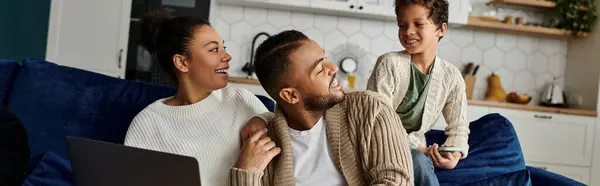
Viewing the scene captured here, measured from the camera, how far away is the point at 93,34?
452cm

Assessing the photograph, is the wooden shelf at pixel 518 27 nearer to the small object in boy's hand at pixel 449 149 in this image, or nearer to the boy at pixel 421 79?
the boy at pixel 421 79

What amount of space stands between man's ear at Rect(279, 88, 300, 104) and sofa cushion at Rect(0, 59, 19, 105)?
3.44 feet

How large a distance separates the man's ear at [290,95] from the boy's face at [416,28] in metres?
0.65

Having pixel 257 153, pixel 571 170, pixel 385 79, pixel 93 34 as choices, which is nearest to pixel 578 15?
pixel 571 170

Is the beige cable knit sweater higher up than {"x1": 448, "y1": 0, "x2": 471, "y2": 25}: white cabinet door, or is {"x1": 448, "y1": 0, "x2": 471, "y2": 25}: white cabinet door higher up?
{"x1": 448, "y1": 0, "x2": 471, "y2": 25}: white cabinet door

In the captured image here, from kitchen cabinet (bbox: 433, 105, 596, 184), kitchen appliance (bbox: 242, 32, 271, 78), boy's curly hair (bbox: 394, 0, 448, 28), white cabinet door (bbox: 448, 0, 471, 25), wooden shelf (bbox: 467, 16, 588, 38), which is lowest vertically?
kitchen cabinet (bbox: 433, 105, 596, 184)

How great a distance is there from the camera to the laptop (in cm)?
108

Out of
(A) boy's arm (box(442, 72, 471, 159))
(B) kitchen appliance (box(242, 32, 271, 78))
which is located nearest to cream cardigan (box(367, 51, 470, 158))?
(A) boy's arm (box(442, 72, 471, 159))

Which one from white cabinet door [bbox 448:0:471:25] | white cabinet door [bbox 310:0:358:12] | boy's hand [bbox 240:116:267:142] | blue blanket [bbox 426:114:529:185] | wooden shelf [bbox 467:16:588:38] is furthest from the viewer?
wooden shelf [bbox 467:16:588:38]

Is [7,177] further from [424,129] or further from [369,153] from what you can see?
[424,129]

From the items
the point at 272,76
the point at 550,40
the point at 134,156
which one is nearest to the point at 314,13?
the point at 550,40

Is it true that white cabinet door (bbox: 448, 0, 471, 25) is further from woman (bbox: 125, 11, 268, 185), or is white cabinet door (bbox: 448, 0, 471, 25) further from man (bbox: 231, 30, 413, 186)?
man (bbox: 231, 30, 413, 186)

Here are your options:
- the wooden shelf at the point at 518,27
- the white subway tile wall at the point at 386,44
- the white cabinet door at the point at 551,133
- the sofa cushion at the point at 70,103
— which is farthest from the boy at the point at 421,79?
the wooden shelf at the point at 518,27

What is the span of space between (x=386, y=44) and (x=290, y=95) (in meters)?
3.59
